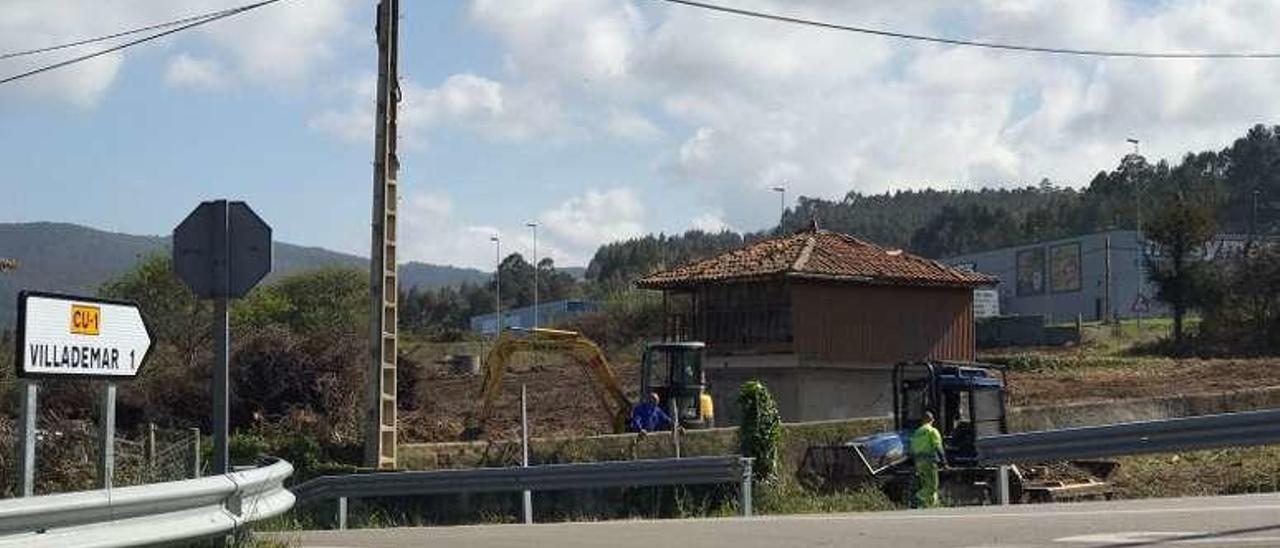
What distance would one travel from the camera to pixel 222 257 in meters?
12.7

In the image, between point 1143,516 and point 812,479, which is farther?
point 812,479

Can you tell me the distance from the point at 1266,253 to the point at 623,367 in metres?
25.5

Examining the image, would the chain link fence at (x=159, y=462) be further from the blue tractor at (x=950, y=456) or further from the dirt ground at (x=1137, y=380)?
the dirt ground at (x=1137, y=380)

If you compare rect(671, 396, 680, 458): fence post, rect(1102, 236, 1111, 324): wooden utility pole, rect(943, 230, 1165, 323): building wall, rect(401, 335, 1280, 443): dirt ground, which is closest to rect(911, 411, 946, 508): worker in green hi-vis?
rect(671, 396, 680, 458): fence post

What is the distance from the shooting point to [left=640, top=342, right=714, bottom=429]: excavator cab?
40.3 metres

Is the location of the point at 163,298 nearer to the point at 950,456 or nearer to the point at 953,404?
the point at 953,404

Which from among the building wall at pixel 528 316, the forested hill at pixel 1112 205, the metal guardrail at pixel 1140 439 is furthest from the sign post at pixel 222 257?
the forested hill at pixel 1112 205

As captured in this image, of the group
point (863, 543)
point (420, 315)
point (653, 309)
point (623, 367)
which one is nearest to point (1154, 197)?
point (420, 315)

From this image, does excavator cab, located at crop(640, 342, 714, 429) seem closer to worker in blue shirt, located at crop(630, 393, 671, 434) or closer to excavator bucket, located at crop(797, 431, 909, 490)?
worker in blue shirt, located at crop(630, 393, 671, 434)

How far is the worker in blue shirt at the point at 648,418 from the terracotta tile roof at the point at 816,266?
1013cm

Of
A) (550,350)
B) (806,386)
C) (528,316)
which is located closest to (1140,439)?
(550,350)

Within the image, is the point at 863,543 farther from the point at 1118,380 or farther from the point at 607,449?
the point at 1118,380

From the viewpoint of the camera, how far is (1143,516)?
14.0 metres

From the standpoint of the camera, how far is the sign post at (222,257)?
41.6 ft
